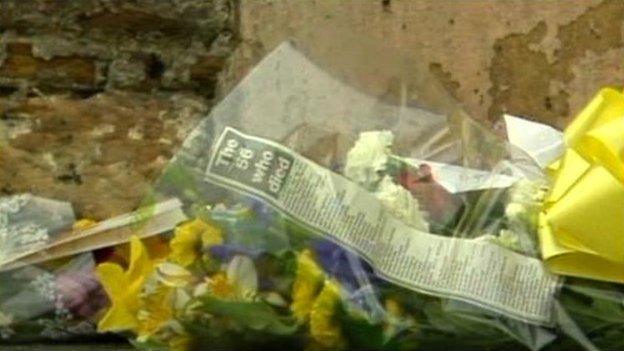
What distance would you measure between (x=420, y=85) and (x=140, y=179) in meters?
0.54

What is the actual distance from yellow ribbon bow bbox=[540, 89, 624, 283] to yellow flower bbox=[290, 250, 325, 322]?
0.56 feet

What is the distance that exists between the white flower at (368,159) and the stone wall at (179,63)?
1.69ft

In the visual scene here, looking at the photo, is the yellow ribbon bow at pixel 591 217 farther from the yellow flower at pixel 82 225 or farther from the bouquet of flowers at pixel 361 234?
the yellow flower at pixel 82 225

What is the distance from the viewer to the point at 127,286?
1.21 m

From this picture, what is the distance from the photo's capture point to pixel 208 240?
116cm

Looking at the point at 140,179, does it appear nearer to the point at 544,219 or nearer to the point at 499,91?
the point at 499,91

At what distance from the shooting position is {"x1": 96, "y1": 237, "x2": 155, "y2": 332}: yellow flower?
1.21 metres

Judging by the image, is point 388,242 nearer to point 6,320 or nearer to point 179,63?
point 6,320

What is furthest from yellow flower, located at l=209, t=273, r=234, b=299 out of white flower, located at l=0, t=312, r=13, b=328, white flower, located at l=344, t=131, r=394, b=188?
white flower, located at l=0, t=312, r=13, b=328

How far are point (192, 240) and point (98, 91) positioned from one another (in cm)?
62

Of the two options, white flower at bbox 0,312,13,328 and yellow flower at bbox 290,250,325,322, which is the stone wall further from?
yellow flower at bbox 290,250,325,322

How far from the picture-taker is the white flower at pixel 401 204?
116 cm

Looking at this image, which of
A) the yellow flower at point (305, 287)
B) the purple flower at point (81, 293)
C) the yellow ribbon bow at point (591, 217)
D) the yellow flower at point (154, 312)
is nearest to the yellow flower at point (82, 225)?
the purple flower at point (81, 293)

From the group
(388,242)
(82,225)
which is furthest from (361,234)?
(82,225)
